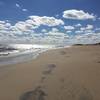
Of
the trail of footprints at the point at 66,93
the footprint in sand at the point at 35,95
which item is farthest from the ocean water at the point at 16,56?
the trail of footprints at the point at 66,93

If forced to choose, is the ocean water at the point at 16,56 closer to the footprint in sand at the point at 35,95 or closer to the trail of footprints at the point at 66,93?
the footprint in sand at the point at 35,95

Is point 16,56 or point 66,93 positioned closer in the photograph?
point 66,93

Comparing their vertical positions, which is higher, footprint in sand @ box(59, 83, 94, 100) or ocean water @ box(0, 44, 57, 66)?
footprint in sand @ box(59, 83, 94, 100)

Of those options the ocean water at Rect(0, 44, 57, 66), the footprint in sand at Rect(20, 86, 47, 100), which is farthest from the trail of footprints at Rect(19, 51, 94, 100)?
the ocean water at Rect(0, 44, 57, 66)

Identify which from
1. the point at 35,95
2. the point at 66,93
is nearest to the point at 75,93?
the point at 66,93

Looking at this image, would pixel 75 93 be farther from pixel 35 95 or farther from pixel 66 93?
pixel 35 95

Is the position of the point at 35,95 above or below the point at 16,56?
above

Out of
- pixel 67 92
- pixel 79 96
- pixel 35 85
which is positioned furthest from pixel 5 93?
pixel 79 96

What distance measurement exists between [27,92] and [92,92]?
2.56 meters

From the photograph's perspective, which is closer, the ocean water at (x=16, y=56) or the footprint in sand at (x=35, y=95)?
the footprint in sand at (x=35, y=95)

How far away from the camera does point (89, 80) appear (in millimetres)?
8188

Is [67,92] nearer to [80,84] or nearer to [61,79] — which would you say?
[80,84]

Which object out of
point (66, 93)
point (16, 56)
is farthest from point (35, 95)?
point (16, 56)

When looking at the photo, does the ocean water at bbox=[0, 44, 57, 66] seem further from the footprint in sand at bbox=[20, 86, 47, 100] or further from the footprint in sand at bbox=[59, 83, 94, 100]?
the footprint in sand at bbox=[59, 83, 94, 100]
